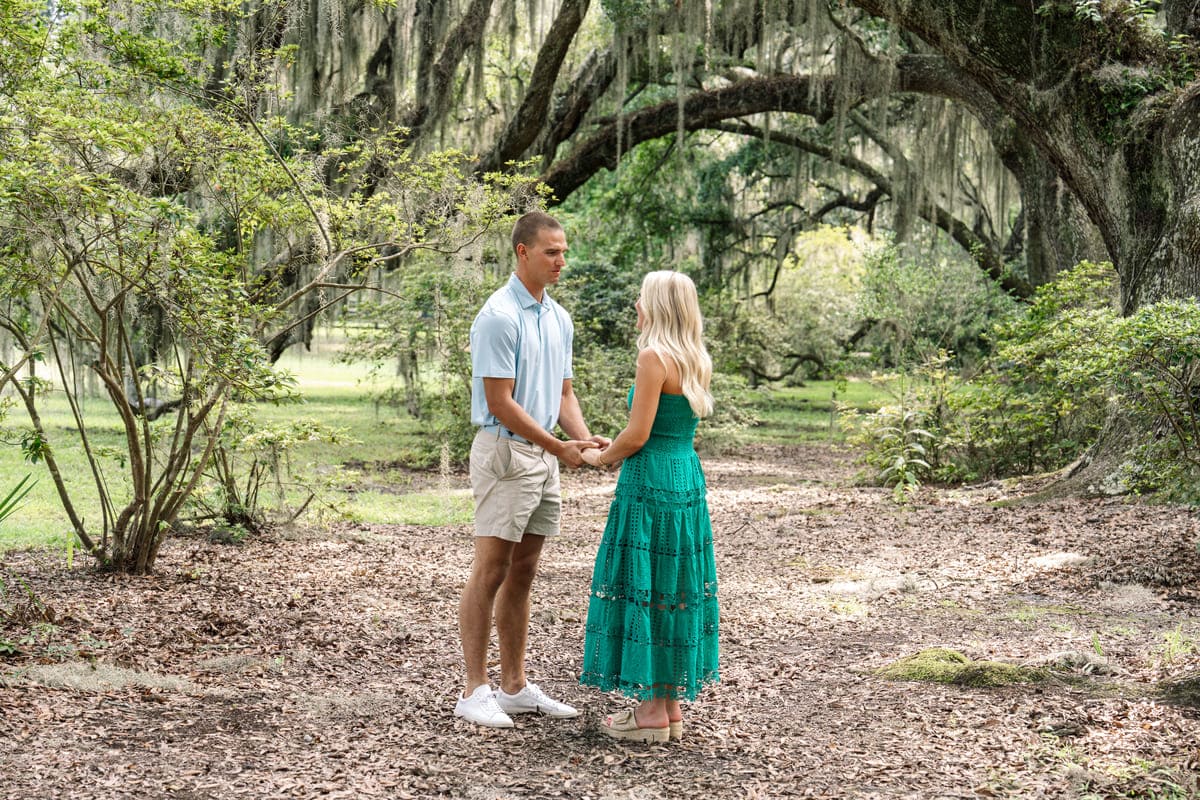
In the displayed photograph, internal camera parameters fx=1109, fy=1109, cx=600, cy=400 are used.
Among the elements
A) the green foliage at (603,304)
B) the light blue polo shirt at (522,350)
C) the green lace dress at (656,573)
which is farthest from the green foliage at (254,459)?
the green foliage at (603,304)

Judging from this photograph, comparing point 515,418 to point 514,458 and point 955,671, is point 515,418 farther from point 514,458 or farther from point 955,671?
point 955,671

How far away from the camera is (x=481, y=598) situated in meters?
3.69

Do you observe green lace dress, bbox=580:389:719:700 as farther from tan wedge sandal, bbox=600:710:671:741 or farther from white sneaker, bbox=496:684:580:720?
white sneaker, bbox=496:684:580:720

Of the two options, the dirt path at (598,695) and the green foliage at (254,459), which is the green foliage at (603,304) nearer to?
the green foliage at (254,459)

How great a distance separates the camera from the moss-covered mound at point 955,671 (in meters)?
4.05

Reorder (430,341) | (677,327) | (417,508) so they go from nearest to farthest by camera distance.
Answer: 1. (677,327)
2. (417,508)
3. (430,341)

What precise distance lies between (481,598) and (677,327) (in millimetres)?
1107

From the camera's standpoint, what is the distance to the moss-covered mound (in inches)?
159

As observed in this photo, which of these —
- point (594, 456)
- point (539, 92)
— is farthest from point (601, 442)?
point (539, 92)

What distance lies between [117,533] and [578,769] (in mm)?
3511

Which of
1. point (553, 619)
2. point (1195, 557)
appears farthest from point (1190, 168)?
point (553, 619)

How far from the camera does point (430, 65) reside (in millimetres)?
11500

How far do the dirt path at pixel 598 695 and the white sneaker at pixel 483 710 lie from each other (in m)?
0.04

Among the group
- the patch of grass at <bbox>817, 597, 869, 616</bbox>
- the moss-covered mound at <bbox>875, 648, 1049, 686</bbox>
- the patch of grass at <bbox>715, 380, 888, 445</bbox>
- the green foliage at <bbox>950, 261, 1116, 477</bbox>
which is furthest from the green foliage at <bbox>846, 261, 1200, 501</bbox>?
the moss-covered mound at <bbox>875, 648, 1049, 686</bbox>
